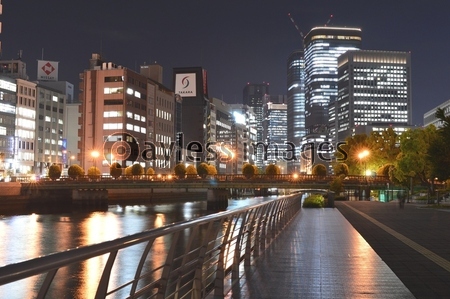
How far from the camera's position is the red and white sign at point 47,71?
179250mm

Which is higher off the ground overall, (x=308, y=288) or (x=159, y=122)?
(x=159, y=122)

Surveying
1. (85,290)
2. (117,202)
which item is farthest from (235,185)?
(85,290)

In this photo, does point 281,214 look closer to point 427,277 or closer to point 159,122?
point 427,277

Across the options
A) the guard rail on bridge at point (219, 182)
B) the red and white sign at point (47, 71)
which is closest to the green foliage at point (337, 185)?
the guard rail on bridge at point (219, 182)

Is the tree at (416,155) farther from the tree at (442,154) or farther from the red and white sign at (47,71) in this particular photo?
the red and white sign at (47,71)

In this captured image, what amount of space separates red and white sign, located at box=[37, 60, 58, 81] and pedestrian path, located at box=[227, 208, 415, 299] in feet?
561

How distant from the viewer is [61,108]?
169m

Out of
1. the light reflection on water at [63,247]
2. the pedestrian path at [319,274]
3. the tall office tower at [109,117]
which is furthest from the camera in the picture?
the tall office tower at [109,117]

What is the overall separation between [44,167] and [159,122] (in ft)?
108

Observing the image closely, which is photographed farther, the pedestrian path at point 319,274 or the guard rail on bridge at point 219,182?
the guard rail on bridge at point 219,182

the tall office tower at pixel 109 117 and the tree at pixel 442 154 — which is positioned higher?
the tall office tower at pixel 109 117

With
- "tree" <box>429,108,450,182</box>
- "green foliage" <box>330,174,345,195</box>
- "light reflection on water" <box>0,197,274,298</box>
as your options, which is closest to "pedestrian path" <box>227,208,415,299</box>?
"light reflection on water" <box>0,197,274,298</box>

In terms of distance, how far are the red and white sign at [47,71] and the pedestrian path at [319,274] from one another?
17087cm

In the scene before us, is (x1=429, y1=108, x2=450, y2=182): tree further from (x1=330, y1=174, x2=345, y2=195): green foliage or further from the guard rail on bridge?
the guard rail on bridge
